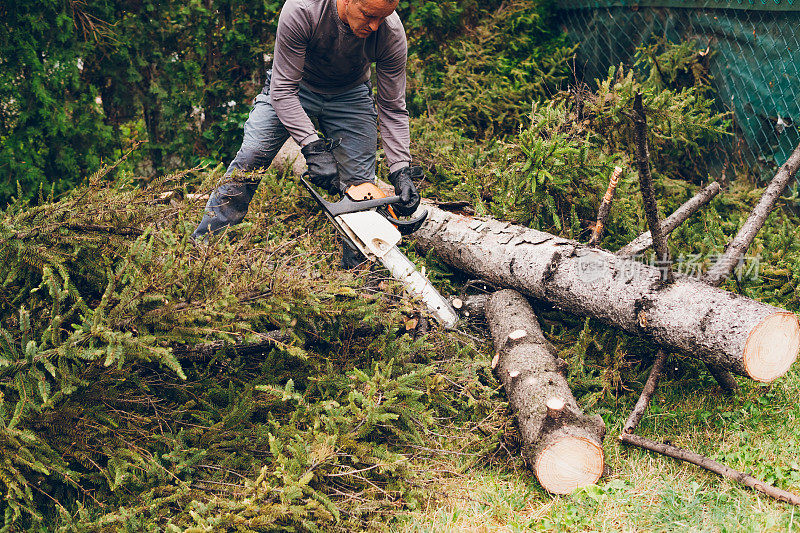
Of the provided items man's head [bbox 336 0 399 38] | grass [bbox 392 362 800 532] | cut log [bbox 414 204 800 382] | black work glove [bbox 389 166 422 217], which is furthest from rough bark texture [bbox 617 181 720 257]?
man's head [bbox 336 0 399 38]

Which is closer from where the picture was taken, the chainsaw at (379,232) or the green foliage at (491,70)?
the chainsaw at (379,232)

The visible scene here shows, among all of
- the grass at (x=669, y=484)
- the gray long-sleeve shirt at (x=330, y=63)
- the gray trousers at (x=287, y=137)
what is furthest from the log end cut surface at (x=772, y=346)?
the gray trousers at (x=287, y=137)

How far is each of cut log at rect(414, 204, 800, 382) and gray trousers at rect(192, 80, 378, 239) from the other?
703mm

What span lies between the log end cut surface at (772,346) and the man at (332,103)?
178 cm

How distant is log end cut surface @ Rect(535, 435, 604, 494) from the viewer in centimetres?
258

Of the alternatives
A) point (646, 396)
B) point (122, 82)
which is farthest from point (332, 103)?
point (122, 82)

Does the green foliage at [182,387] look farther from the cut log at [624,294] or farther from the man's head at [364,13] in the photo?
the man's head at [364,13]

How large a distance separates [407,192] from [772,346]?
1906 mm

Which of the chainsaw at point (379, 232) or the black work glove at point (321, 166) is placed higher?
the black work glove at point (321, 166)

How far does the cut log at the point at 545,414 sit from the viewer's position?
8.50 feet

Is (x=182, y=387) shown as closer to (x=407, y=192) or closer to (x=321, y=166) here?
(x=321, y=166)

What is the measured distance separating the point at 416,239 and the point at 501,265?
0.67 metres

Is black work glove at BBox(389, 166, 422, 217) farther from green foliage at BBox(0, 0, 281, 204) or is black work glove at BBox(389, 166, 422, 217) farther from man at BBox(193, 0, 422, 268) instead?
green foliage at BBox(0, 0, 281, 204)

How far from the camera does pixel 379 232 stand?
3.09 metres
